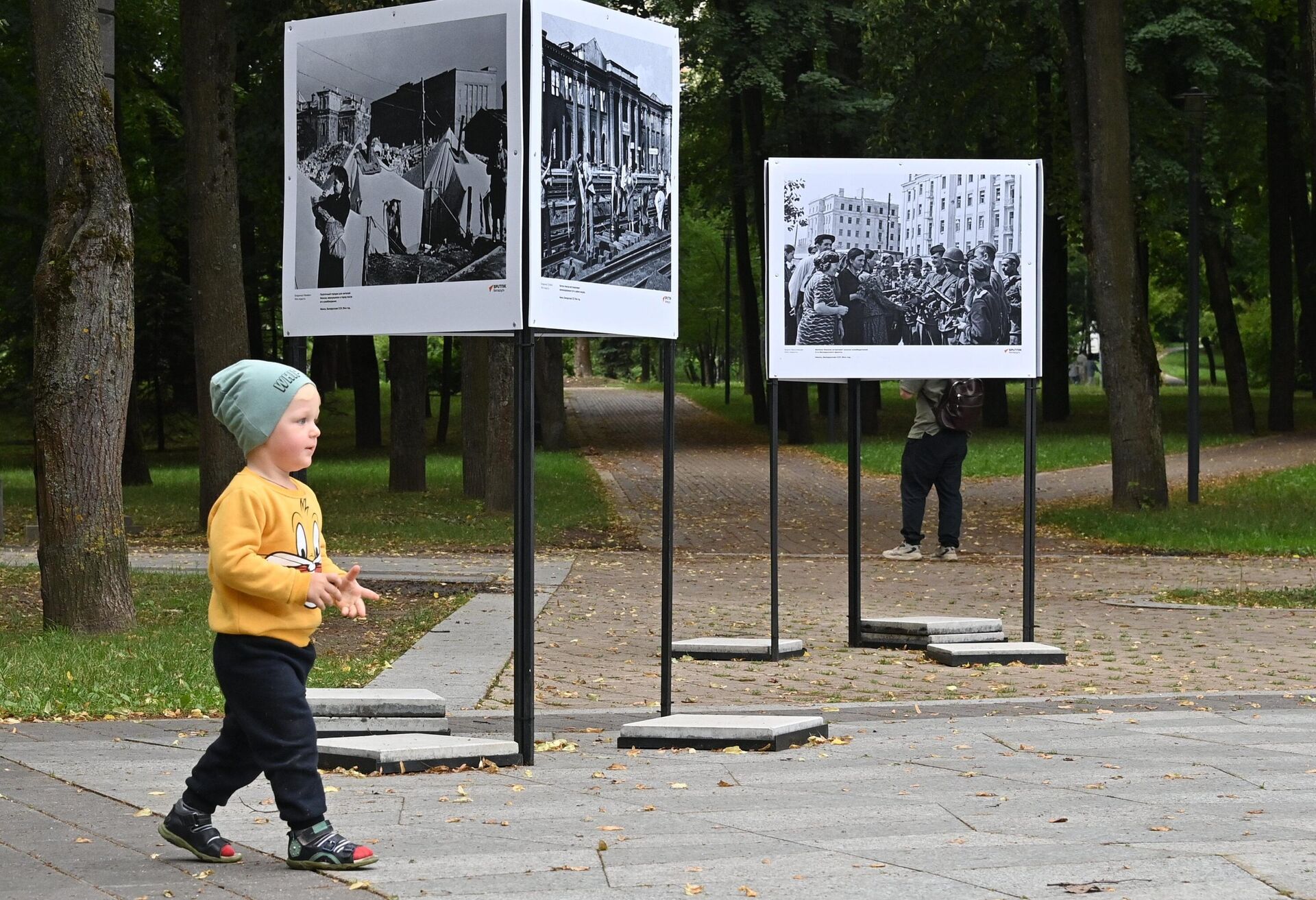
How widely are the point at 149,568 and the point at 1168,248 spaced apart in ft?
108

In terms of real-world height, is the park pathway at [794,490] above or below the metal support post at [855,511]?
below

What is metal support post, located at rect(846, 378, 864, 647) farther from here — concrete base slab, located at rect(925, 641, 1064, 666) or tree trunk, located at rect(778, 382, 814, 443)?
tree trunk, located at rect(778, 382, 814, 443)

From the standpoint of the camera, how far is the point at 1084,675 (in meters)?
9.42

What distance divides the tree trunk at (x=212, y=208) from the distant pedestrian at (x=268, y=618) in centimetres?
1232

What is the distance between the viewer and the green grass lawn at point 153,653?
7918mm

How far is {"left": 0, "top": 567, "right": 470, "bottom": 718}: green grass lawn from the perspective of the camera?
792 cm

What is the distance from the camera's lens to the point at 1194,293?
22.9 meters

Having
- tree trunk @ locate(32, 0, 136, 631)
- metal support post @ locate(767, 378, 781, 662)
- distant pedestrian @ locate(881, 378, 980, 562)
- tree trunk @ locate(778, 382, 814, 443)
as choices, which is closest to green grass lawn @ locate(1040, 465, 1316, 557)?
distant pedestrian @ locate(881, 378, 980, 562)

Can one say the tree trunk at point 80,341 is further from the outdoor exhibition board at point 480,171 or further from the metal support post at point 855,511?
the metal support post at point 855,511

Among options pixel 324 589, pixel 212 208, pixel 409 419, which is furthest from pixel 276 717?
pixel 409 419

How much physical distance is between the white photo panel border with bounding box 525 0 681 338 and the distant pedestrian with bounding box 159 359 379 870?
2.06 metres

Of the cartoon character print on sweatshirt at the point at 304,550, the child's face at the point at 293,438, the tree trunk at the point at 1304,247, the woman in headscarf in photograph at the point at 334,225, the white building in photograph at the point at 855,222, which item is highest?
the tree trunk at the point at 1304,247

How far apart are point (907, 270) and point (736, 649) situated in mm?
2756

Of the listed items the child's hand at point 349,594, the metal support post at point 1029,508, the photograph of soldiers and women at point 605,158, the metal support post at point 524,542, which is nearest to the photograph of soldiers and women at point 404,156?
the photograph of soldiers and women at point 605,158
